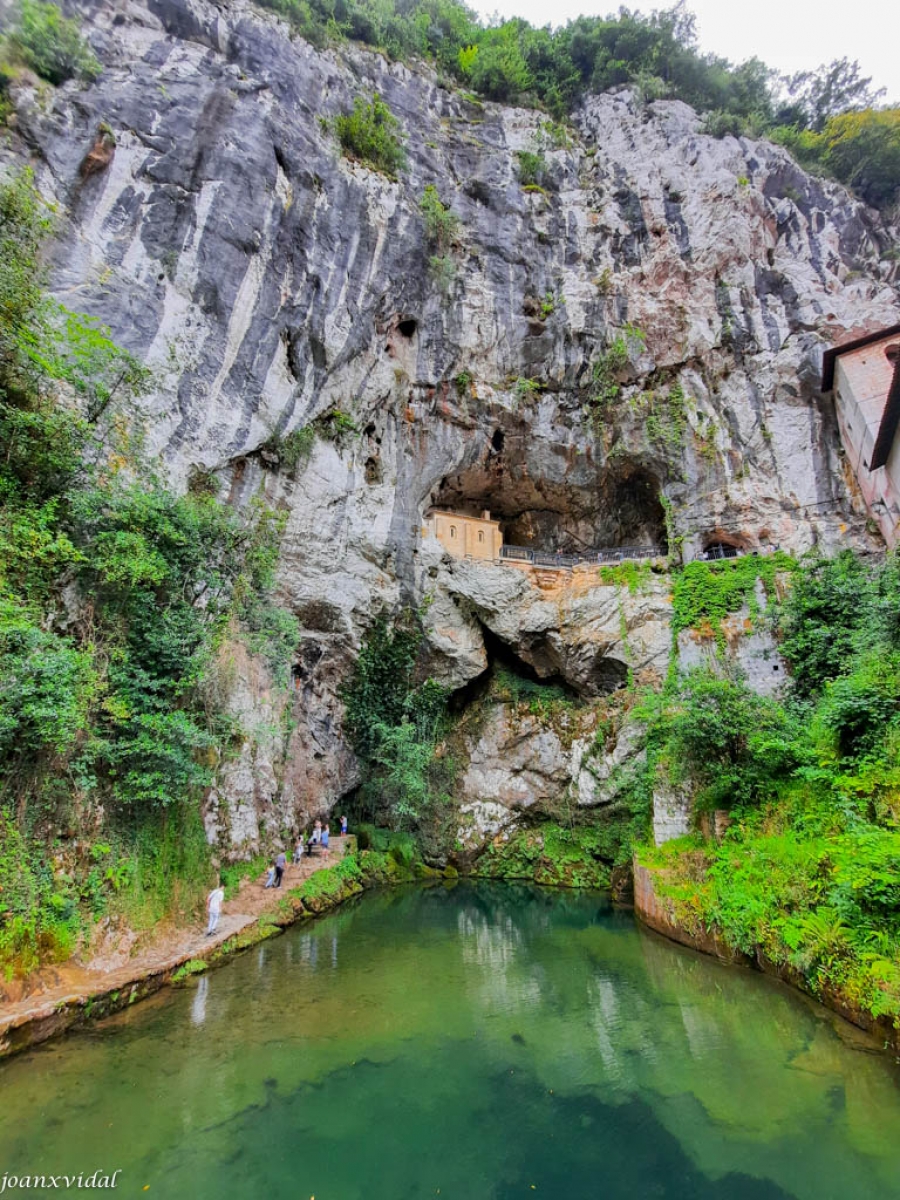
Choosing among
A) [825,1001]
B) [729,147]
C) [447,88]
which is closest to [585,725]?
[825,1001]

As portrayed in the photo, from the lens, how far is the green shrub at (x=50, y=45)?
12.1m

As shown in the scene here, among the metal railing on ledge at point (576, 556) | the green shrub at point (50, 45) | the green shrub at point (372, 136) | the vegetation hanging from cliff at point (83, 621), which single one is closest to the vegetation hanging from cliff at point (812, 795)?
the metal railing on ledge at point (576, 556)

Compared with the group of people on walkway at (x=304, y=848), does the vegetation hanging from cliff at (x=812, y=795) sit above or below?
above

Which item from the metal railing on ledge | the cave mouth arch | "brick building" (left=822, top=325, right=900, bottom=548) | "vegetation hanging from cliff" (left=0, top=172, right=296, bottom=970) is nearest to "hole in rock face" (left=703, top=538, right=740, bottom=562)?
the metal railing on ledge

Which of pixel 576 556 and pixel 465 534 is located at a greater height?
pixel 465 534

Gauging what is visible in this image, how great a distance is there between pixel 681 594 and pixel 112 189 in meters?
18.1

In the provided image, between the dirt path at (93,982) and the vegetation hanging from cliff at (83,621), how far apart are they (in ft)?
1.23

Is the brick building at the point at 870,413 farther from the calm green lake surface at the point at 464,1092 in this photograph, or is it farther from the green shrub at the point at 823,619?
the calm green lake surface at the point at 464,1092

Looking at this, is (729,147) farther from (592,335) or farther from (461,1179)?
(461,1179)

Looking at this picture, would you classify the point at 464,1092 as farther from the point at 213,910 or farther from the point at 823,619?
the point at 823,619

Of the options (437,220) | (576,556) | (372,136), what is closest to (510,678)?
(576,556)

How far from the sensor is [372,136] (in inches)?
687

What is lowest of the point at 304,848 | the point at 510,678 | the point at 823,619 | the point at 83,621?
the point at 304,848

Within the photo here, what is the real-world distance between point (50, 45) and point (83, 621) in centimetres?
1391
